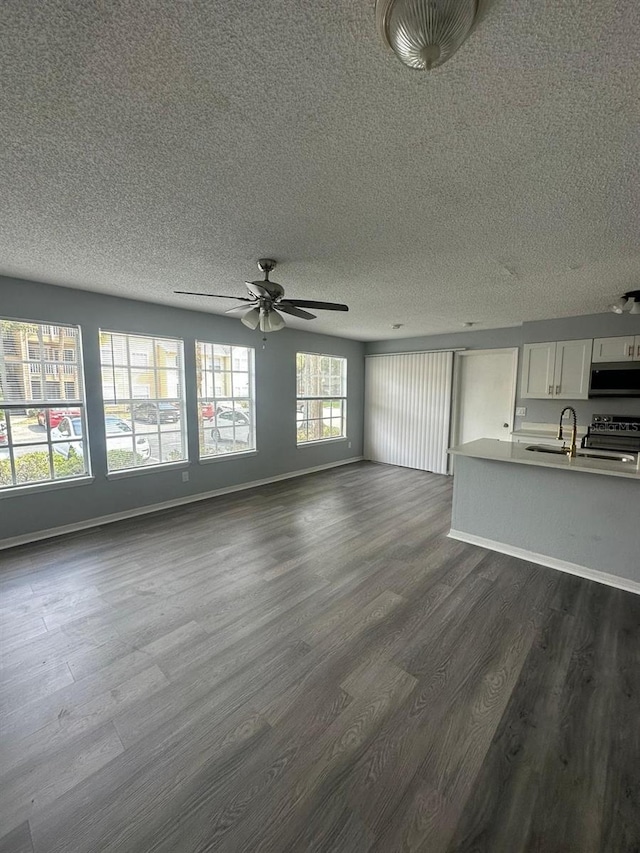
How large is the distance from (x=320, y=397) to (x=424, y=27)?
5.56 m

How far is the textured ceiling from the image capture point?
3.17 feet

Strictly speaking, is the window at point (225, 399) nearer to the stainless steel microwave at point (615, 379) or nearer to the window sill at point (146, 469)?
the window sill at point (146, 469)

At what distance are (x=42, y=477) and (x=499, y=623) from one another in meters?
4.26

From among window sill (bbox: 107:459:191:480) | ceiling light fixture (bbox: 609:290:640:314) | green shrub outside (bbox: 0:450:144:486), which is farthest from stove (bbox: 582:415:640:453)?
green shrub outside (bbox: 0:450:144:486)

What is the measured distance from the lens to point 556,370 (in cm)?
456

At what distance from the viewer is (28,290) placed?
327 cm

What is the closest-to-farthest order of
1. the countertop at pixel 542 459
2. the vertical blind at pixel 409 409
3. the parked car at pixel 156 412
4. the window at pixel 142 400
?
the countertop at pixel 542 459 → the window at pixel 142 400 → the parked car at pixel 156 412 → the vertical blind at pixel 409 409

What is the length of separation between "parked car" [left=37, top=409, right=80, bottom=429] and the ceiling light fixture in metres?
5.66

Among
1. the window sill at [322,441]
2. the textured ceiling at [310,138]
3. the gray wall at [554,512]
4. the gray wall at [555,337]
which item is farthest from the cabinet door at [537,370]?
the window sill at [322,441]

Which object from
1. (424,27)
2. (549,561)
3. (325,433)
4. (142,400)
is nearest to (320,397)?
(325,433)

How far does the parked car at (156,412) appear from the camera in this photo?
416cm

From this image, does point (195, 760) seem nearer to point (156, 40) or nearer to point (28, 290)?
point (156, 40)

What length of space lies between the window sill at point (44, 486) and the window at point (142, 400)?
0.28 metres

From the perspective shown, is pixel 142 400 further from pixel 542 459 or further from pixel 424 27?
pixel 542 459
